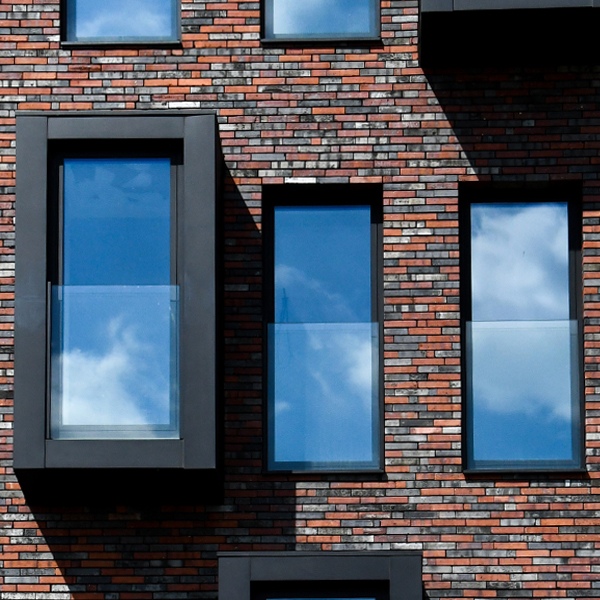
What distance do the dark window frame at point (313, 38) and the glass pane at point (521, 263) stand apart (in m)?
1.97

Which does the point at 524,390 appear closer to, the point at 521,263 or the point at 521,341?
the point at 521,341

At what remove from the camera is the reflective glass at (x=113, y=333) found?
9.01 meters

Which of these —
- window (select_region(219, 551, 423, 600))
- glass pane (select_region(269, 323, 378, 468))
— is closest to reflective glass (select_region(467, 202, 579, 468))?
glass pane (select_region(269, 323, 378, 468))

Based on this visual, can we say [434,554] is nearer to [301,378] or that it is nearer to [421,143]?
[301,378]

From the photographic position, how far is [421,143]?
9.89m

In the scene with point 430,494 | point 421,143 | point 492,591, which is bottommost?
point 492,591

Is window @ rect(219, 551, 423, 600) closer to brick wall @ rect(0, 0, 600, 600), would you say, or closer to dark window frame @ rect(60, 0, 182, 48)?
brick wall @ rect(0, 0, 600, 600)

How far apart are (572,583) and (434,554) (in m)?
1.22

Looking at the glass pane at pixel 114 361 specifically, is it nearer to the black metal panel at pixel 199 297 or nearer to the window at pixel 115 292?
the window at pixel 115 292

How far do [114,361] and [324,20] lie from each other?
Result: 386 centimetres

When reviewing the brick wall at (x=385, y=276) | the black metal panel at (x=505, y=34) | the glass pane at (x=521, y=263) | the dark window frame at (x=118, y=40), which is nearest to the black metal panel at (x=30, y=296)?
the brick wall at (x=385, y=276)

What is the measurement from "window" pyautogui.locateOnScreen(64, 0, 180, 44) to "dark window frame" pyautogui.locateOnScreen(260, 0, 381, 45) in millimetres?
832

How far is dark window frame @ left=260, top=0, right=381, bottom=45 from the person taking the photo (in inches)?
394

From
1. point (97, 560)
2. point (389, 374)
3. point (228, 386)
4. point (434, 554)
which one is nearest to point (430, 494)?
point (434, 554)
